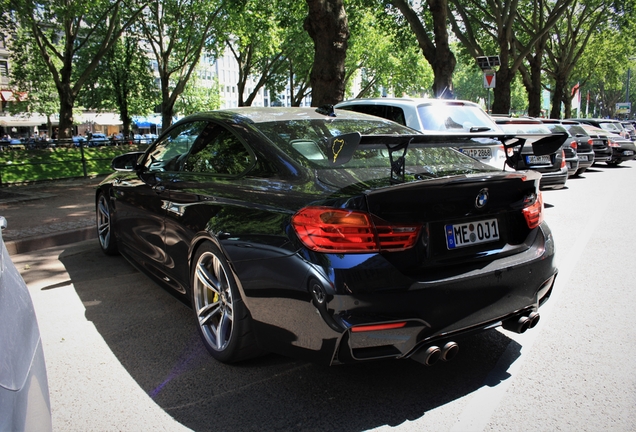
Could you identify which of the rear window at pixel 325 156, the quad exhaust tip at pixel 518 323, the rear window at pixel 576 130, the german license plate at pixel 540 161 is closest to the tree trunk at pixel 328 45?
the german license plate at pixel 540 161

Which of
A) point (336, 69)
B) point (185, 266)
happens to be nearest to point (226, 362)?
point (185, 266)

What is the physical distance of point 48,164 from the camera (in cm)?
1419

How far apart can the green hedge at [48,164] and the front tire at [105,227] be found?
7.82 m

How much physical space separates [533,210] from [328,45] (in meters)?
9.44

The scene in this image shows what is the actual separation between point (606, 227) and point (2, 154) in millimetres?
13596

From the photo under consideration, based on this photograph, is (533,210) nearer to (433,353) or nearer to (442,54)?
(433,353)

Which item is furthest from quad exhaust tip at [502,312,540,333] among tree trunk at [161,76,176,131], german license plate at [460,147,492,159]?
tree trunk at [161,76,176,131]

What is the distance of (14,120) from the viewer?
65.4m

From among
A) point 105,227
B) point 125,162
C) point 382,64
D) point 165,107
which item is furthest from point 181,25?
point 125,162

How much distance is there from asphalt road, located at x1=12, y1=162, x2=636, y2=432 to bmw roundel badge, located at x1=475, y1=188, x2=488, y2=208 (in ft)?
3.36

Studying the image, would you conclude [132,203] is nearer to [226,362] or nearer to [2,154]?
[226,362]

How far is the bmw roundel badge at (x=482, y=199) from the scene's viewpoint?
9.54 ft

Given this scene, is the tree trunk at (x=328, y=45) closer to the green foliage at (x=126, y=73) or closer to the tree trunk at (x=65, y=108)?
the tree trunk at (x=65, y=108)

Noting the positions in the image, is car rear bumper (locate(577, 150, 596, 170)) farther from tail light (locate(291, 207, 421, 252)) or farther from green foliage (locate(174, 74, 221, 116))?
green foliage (locate(174, 74, 221, 116))
